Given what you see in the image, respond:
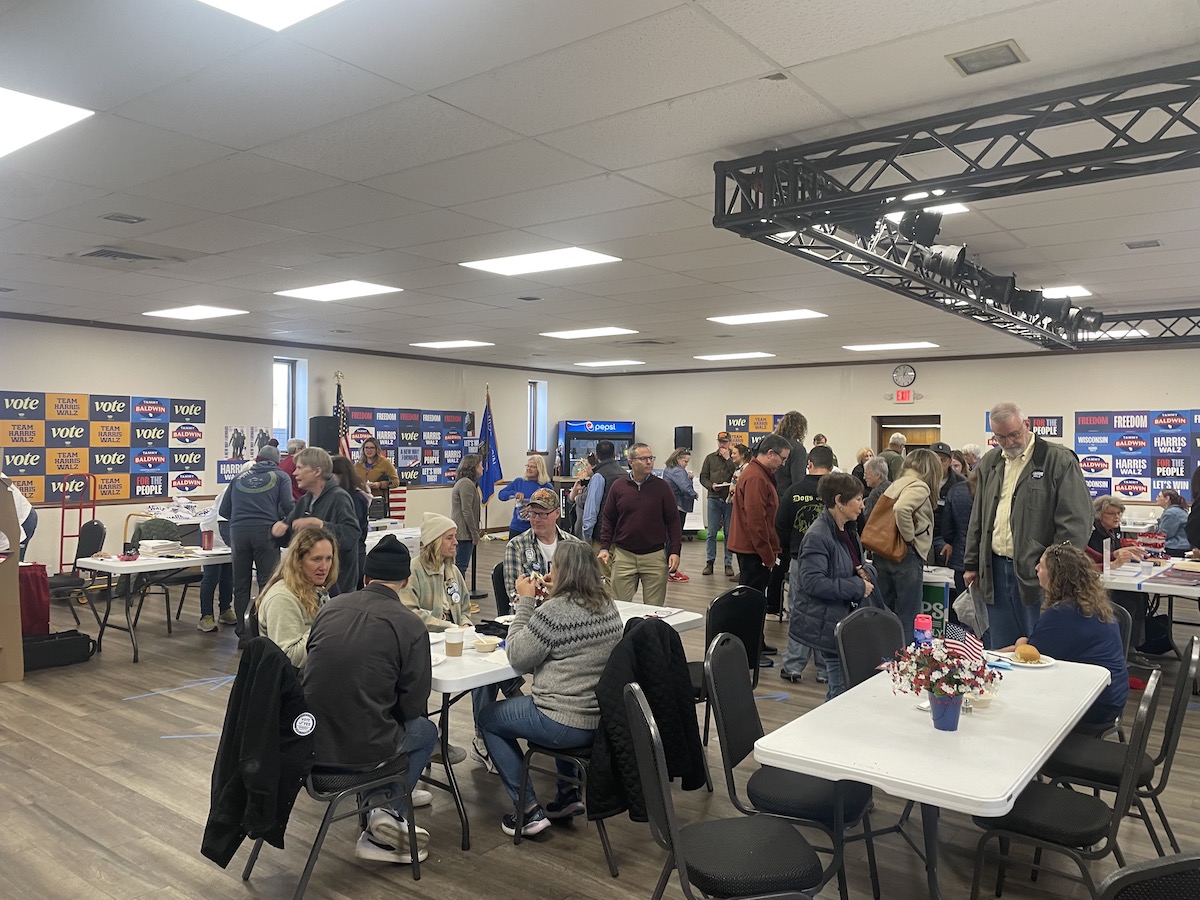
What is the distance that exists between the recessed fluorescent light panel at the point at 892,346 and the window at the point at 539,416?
227 inches

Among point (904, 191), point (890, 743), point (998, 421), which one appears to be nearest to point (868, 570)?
point (998, 421)

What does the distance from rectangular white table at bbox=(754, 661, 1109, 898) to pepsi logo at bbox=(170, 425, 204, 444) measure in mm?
9501

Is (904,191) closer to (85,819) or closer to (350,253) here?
(350,253)

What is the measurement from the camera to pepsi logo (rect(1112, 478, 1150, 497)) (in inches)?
463

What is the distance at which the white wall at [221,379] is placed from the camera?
9398mm

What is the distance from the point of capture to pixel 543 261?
641 centimetres

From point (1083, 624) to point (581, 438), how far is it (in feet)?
42.1

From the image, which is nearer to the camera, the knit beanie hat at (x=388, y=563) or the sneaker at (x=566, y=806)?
the knit beanie hat at (x=388, y=563)

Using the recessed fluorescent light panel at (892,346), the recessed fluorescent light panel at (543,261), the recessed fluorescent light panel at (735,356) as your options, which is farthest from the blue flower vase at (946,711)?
the recessed fluorescent light panel at (735,356)

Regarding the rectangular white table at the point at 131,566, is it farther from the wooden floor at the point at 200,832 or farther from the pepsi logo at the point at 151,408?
the pepsi logo at the point at 151,408

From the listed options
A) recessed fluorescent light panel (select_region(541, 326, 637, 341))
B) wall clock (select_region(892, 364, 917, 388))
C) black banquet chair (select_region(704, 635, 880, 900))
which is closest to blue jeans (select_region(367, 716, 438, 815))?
black banquet chair (select_region(704, 635, 880, 900))

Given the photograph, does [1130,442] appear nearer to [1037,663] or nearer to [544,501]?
[1037,663]

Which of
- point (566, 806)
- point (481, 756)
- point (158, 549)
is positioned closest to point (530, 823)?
point (566, 806)

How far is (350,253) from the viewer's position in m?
6.11
